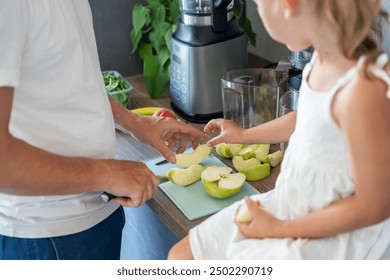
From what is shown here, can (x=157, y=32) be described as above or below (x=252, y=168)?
above

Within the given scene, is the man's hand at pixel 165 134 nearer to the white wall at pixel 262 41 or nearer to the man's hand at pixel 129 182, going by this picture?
the man's hand at pixel 129 182

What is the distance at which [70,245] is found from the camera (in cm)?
103

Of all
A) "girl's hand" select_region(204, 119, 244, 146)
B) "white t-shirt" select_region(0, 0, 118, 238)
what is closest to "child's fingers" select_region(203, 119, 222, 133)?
"girl's hand" select_region(204, 119, 244, 146)

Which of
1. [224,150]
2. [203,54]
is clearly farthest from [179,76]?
[224,150]

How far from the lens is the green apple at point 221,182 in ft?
3.57

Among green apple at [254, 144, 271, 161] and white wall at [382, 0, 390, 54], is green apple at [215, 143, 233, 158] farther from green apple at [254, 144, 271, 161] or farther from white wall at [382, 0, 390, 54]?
white wall at [382, 0, 390, 54]

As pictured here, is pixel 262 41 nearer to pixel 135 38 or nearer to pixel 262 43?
pixel 262 43

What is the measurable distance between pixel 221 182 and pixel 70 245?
31 cm

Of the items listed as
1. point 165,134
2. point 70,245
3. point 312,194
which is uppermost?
point 312,194

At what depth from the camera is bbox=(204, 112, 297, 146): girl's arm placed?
96 cm

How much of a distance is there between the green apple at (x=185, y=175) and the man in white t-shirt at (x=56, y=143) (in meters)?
0.14

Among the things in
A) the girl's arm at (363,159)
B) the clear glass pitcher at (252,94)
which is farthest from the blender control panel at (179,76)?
the girl's arm at (363,159)

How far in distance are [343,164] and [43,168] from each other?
44 cm

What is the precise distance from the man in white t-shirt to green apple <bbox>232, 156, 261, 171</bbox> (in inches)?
9.6
